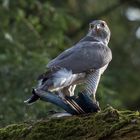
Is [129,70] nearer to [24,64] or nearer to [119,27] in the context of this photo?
[119,27]

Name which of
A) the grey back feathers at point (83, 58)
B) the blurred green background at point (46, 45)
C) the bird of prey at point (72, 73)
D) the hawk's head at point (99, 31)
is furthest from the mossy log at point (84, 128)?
the blurred green background at point (46, 45)

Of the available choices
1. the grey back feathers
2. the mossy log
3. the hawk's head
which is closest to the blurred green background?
the hawk's head

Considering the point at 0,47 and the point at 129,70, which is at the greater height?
the point at 0,47

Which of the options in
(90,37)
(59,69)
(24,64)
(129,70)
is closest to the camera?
(59,69)

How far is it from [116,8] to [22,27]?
431cm

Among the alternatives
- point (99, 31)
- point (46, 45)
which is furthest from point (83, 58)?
point (46, 45)

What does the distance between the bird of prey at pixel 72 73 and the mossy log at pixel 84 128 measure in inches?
8.6

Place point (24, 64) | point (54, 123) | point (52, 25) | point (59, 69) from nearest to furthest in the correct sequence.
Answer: point (54, 123) → point (59, 69) → point (24, 64) → point (52, 25)

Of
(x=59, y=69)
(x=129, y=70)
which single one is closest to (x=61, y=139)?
(x=59, y=69)

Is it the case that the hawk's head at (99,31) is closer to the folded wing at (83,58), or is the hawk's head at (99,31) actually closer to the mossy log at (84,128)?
the folded wing at (83,58)

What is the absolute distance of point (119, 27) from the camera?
15.8 m

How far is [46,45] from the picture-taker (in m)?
11.6

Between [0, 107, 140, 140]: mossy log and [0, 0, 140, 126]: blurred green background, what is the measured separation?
3065 mm

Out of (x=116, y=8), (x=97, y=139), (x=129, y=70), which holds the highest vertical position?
(x=97, y=139)
